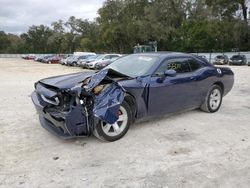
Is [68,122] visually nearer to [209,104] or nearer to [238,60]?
[209,104]

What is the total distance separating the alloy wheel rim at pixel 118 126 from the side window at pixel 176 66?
1117mm

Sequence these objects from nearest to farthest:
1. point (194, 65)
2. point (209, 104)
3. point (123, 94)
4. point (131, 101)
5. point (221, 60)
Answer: point (123, 94) < point (131, 101) < point (194, 65) < point (209, 104) < point (221, 60)

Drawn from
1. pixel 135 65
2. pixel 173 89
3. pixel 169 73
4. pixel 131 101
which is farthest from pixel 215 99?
pixel 131 101

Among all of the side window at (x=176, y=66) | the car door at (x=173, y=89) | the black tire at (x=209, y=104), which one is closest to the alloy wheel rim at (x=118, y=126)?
the car door at (x=173, y=89)

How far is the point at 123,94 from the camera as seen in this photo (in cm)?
504

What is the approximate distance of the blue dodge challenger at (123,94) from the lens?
4746 millimetres

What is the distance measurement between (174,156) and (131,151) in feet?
2.10

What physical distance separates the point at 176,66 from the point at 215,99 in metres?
1.52

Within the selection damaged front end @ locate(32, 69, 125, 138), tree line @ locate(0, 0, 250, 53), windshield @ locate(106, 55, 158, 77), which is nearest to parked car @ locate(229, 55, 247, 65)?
tree line @ locate(0, 0, 250, 53)

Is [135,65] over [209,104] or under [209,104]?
over

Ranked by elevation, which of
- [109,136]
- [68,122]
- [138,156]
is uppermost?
[68,122]

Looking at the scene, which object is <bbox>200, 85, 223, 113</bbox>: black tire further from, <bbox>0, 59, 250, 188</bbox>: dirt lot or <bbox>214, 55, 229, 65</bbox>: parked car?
<bbox>214, 55, 229, 65</bbox>: parked car

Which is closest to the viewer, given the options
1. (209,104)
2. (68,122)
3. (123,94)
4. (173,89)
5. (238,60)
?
(68,122)

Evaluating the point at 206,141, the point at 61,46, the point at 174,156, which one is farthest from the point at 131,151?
the point at 61,46
